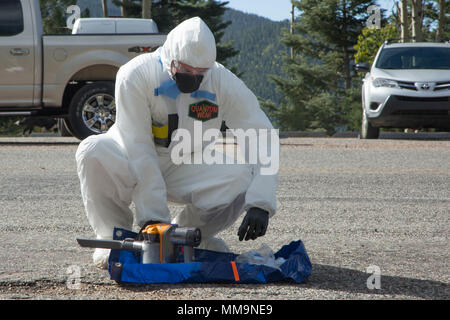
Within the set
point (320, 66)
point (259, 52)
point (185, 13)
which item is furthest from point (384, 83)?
point (259, 52)

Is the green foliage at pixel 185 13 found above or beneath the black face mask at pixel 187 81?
above

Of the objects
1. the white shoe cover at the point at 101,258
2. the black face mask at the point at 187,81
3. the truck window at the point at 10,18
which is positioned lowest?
the white shoe cover at the point at 101,258

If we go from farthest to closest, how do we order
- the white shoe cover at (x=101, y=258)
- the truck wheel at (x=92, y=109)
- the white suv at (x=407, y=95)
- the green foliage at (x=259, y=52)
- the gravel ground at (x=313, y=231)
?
the green foliage at (x=259, y=52) < the white suv at (x=407, y=95) < the truck wheel at (x=92, y=109) < the white shoe cover at (x=101, y=258) < the gravel ground at (x=313, y=231)

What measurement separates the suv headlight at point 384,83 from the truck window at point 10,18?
5642mm

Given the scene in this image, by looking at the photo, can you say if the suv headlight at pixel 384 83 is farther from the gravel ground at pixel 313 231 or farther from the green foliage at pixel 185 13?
the green foliage at pixel 185 13

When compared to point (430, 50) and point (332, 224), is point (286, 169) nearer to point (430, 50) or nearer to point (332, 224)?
point (332, 224)

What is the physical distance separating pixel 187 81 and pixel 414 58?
33.4 ft

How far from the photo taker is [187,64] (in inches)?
142

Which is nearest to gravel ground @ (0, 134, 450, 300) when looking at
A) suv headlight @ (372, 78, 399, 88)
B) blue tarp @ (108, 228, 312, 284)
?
blue tarp @ (108, 228, 312, 284)

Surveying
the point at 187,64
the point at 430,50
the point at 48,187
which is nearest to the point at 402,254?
the point at 187,64

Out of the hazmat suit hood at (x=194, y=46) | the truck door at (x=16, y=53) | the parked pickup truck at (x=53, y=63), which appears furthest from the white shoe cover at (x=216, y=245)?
the truck door at (x=16, y=53)

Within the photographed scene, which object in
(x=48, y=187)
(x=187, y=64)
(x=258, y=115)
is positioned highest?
(x=187, y=64)

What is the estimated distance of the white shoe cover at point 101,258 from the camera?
12.4ft

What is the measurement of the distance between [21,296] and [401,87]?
32.1 ft
